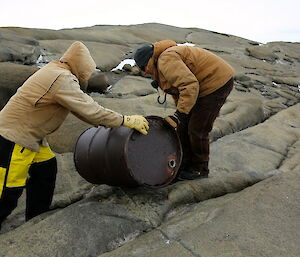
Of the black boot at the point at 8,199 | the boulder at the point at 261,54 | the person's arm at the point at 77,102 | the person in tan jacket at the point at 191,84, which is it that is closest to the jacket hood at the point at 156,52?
the person in tan jacket at the point at 191,84

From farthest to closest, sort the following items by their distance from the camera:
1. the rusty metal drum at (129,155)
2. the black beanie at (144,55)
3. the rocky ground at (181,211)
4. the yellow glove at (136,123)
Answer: the black beanie at (144,55)
the rusty metal drum at (129,155)
the yellow glove at (136,123)
the rocky ground at (181,211)

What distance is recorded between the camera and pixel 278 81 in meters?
14.4

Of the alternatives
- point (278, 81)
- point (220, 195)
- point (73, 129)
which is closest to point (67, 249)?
point (220, 195)

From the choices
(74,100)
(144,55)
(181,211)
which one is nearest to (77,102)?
(74,100)

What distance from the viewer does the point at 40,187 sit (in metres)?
3.97

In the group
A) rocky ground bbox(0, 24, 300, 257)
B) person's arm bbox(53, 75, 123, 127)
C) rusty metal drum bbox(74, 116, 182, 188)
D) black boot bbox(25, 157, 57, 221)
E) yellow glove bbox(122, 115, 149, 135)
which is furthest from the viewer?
black boot bbox(25, 157, 57, 221)

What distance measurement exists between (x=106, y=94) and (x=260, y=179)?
566 cm

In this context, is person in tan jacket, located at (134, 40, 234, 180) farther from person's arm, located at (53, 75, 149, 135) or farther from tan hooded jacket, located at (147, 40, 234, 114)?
person's arm, located at (53, 75, 149, 135)

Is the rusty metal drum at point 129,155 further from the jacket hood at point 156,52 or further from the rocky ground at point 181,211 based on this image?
the jacket hood at point 156,52

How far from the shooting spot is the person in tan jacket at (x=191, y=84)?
3.94 m

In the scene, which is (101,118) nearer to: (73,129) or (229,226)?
(229,226)

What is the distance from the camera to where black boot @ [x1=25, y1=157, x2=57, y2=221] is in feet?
12.8

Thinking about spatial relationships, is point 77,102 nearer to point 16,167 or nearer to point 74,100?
point 74,100

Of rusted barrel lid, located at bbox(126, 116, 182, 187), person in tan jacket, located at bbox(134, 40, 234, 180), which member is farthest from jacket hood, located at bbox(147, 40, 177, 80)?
rusted barrel lid, located at bbox(126, 116, 182, 187)
